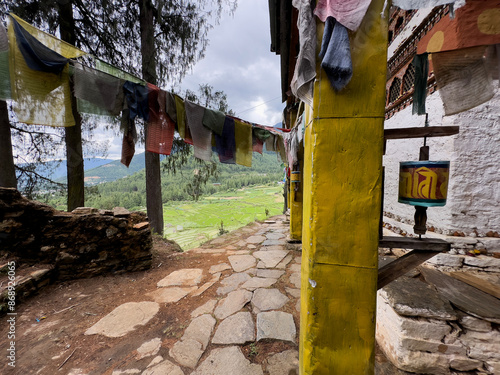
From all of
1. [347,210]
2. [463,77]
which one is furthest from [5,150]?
[463,77]

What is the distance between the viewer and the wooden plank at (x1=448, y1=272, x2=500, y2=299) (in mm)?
2104

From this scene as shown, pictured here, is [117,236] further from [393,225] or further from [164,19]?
[164,19]

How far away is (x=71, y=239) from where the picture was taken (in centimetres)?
352

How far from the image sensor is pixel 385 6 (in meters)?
1.21

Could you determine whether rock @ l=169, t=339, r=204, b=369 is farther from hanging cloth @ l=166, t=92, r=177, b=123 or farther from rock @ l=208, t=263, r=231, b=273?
hanging cloth @ l=166, t=92, r=177, b=123

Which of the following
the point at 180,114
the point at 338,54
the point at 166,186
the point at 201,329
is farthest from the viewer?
the point at 166,186

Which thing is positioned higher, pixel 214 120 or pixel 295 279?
pixel 214 120

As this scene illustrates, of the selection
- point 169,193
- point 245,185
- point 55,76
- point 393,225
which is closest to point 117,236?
point 55,76

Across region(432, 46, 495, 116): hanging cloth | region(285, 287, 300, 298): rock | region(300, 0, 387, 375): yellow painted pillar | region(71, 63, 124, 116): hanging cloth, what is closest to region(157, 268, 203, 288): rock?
region(285, 287, 300, 298): rock

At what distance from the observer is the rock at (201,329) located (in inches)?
87.0

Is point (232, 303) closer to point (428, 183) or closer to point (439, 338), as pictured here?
point (439, 338)

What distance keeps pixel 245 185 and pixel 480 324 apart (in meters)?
74.7

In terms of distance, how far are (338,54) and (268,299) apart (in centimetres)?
316

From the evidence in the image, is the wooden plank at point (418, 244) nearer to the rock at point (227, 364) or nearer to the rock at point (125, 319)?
the rock at point (227, 364)
